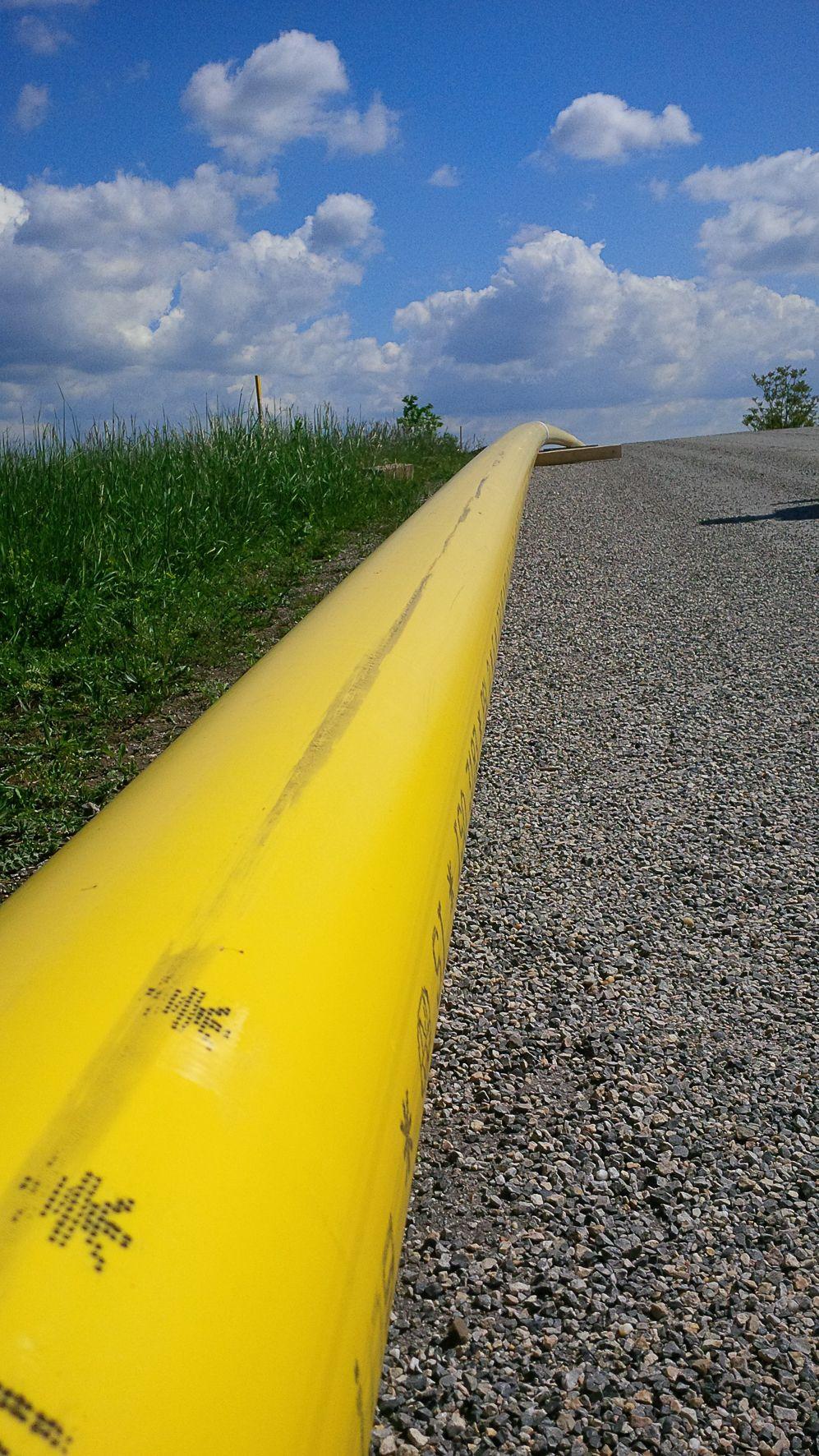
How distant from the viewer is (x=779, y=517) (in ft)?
24.9

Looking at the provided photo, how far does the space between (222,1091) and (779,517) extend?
25.3 feet

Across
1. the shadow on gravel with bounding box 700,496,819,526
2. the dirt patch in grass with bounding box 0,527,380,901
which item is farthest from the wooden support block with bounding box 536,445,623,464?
Answer: the dirt patch in grass with bounding box 0,527,380,901

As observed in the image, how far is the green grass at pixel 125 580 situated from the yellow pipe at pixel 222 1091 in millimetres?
1675

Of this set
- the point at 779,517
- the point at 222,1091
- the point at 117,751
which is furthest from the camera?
the point at 779,517

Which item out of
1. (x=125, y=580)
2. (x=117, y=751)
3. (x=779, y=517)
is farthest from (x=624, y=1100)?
(x=779, y=517)

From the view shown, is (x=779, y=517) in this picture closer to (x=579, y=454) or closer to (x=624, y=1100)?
(x=579, y=454)

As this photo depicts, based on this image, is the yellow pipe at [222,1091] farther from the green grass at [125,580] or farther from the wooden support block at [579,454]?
the wooden support block at [579,454]

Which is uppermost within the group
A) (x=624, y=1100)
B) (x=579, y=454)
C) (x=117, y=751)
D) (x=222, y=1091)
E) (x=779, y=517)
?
(x=579, y=454)

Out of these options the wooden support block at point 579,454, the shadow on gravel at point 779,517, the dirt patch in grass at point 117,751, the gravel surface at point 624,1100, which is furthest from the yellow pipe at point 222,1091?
the wooden support block at point 579,454

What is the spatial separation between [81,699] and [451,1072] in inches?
102

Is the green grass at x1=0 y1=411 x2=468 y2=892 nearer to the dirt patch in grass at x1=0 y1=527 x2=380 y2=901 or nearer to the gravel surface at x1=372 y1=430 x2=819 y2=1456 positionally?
the dirt patch in grass at x1=0 y1=527 x2=380 y2=901

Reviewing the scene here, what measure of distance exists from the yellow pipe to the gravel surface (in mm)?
432

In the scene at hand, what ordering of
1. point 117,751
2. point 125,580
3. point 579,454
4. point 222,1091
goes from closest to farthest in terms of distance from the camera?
point 222,1091 → point 117,751 → point 125,580 → point 579,454

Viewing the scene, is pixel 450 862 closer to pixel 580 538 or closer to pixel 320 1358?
pixel 320 1358
